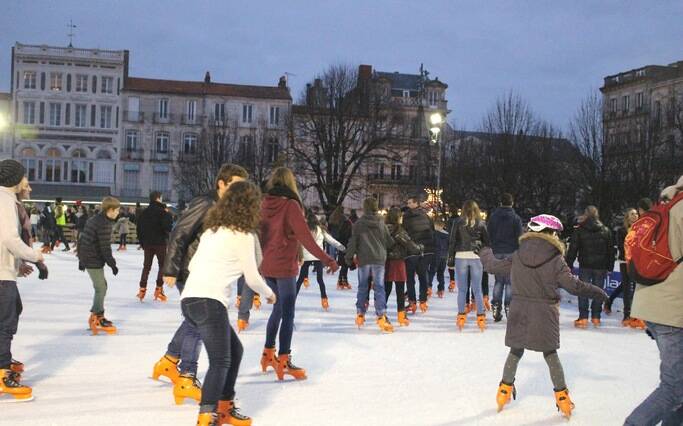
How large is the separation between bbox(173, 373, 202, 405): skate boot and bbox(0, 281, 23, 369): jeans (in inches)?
49.1

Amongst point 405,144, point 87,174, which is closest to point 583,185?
point 405,144

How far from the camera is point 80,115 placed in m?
56.5

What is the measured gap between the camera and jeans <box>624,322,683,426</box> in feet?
13.2

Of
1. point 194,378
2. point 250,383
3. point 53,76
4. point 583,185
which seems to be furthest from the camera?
point 53,76

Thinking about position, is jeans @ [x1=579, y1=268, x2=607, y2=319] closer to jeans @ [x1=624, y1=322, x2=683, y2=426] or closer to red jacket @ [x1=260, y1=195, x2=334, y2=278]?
red jacket @ [x1=260, y1=195, x2=334, y2=278]

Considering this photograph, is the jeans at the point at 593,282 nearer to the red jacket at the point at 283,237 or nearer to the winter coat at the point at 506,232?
the winter coat at the point at 506,232

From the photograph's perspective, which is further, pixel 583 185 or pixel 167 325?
pixel 583 185

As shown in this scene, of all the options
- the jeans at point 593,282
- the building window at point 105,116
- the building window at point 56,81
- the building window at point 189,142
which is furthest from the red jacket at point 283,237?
the building window at point 56,81

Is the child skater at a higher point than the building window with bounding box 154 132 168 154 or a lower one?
lower

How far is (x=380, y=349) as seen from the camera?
821 centimetres

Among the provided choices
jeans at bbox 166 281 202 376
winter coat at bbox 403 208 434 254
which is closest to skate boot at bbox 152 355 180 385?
jeans at bbox 166 281 202 376

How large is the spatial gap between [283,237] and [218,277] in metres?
2.01

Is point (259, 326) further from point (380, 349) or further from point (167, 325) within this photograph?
point (380, 349)

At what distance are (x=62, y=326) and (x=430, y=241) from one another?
19.5 ft
